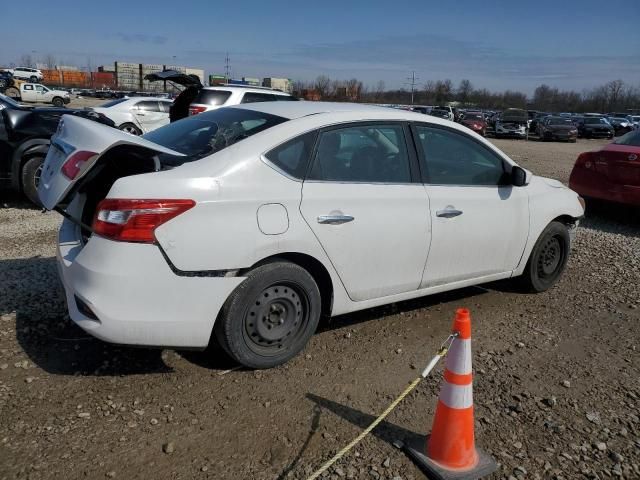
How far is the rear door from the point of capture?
337 centimetres

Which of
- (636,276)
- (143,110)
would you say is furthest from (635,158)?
(143,110)

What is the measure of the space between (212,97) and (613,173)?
7.54 metres

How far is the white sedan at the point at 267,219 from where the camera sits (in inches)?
114

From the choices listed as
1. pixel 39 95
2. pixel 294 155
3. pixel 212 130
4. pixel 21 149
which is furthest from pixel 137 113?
pixel 39 95

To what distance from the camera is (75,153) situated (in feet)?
10.1

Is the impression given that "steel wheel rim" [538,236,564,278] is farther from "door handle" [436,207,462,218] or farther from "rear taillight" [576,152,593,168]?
"rear taillight" [576,152,593,168]

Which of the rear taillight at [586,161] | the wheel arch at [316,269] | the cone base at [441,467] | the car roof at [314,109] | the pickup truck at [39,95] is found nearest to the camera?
the cone base at [441,467]

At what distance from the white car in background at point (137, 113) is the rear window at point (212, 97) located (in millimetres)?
4176

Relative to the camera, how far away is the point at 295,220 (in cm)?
321

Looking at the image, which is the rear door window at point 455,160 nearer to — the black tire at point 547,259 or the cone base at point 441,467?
the black tire at point 547,259

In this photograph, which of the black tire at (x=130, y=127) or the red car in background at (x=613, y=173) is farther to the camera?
the black tire at (x=130, y=127)

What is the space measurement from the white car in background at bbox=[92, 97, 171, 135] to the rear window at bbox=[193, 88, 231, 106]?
4.18 m

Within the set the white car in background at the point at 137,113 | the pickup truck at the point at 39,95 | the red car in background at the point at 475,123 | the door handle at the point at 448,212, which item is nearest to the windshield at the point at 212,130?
the door handle at the point at 448,212

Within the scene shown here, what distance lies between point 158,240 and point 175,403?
3.02 ft
